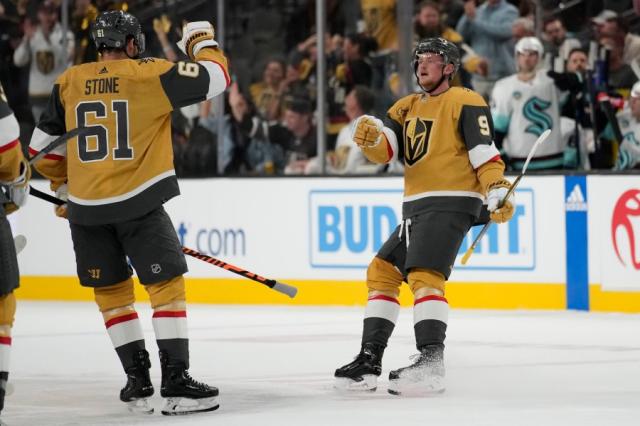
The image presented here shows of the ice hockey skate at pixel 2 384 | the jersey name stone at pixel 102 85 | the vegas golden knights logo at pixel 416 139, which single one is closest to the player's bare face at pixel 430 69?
the vegas golden knights logo at pixel 416 139

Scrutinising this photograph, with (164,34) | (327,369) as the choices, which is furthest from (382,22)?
(327,369)

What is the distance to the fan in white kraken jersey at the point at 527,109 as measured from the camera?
30.6ft

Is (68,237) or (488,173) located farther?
(68,237)

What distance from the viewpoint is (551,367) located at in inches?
245

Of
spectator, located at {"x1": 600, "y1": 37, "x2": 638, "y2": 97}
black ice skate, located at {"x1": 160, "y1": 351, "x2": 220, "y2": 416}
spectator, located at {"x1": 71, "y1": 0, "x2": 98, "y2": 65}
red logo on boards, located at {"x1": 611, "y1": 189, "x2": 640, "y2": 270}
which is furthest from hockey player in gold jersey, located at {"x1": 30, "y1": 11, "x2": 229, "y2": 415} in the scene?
spectator, located at {"x1": 71, "y1": 0, "x2": 98, "y2": 65}

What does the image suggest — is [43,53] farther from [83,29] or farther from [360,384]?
[360,384]

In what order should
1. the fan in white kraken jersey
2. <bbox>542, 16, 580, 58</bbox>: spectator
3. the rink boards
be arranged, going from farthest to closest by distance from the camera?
<bbox>542, 16, 580, 58</bbox>: spectator
the fan in white kraken jersey
the rink boards

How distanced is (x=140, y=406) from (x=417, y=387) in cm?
103

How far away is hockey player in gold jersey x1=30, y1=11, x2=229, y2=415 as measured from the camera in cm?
509

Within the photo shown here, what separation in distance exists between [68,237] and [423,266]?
16.5ft

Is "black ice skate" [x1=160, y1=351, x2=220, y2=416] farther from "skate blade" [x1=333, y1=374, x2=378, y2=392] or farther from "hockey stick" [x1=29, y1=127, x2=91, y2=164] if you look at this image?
"hockey stick" [x1=29, y1=127, x2=91, y2=164]

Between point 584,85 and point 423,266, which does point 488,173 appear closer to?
point 423,266

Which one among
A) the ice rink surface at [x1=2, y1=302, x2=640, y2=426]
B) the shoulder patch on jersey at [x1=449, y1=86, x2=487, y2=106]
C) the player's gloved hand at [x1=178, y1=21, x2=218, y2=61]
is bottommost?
the ice rink surface at [x1=2, y1=302, x2=640, y2=426]

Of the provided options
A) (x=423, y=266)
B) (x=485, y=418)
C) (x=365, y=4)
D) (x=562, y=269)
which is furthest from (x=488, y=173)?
(x=365, y=4)
